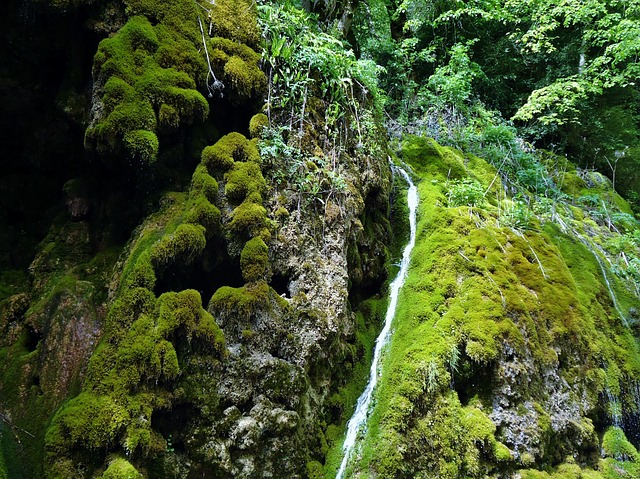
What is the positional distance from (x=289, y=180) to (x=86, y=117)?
2550mm

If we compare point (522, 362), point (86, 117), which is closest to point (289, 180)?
point (86, 117)

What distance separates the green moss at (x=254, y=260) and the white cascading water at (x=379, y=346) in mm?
1981

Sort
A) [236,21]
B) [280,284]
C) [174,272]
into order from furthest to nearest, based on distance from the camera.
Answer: [236,21]
[280,284]
[174,272]

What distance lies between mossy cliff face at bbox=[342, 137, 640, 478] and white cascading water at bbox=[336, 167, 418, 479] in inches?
7.0

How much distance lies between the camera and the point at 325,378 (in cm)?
505

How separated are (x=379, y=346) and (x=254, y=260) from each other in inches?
89.9

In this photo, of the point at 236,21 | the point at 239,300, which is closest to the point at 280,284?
the point at 239,300

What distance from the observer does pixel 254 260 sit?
185 inches

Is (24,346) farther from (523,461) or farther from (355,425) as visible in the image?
(523,461)

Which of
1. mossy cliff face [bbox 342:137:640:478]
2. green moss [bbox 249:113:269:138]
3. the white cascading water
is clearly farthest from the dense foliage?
green moss [bbox 249:113:269:138]

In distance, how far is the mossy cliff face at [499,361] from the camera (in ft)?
15.1

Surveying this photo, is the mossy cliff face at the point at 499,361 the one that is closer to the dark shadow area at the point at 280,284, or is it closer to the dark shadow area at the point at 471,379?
the dark shadow area at the point at 471,379

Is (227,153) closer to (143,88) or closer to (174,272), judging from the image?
(143,88)

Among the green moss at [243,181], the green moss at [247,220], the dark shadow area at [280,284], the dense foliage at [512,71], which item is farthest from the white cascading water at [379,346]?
the dense foliage at [512,71]
